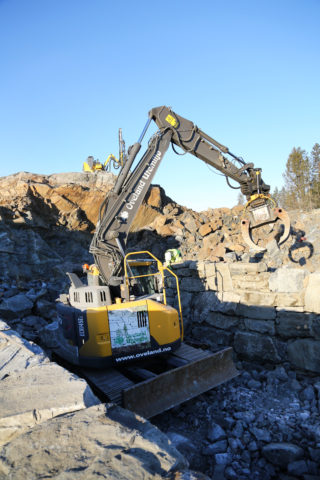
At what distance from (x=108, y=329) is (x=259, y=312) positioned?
3409mm

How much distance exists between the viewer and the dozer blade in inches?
170

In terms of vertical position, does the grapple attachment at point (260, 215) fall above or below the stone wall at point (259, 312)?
above

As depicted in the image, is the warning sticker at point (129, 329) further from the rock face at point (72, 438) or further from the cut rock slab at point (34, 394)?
the rock face at point (72, 438)

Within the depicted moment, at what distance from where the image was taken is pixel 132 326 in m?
5.01

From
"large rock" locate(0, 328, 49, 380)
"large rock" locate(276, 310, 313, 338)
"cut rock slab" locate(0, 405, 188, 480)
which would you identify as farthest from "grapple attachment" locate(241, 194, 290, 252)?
"cut rock slab" locate(0, 405, 188, 480)

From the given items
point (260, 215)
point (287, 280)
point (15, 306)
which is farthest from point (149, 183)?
point (15, 306)

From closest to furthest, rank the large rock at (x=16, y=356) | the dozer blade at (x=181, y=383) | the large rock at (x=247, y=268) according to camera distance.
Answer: the large rock at (x=16, y=356), the dozer blade at (x=181, y=383), the large rock at (x=247, y=268)

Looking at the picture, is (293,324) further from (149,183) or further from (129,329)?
(149,183)

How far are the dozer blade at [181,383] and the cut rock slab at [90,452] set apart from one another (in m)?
2.68

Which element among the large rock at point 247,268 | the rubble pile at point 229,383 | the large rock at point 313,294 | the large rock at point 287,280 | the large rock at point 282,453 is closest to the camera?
the rubble pile at point 229,383

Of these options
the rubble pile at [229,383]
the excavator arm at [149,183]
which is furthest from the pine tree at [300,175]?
the excavator arm at [149,183]

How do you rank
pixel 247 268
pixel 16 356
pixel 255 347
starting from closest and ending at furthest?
pixel 16 356, pixel 255 347, pixel 247 268

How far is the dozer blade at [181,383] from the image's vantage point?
14.2 feet

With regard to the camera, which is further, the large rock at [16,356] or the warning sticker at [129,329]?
the warning sticker at [129,329]
